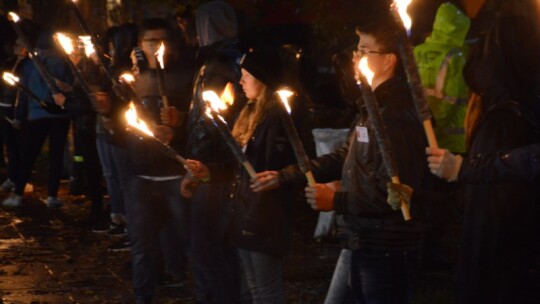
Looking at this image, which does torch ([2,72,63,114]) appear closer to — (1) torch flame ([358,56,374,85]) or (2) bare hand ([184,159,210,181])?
(2) bare hand ([184,159,210,181])

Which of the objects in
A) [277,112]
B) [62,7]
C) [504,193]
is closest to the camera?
[504,193]

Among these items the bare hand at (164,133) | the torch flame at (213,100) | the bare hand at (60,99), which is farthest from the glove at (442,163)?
the bare hand at (60,99)

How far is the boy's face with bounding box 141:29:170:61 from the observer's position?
8227 millimetres

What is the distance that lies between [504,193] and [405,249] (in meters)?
0.56

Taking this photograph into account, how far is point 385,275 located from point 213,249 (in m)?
2.23

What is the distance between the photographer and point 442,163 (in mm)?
4793

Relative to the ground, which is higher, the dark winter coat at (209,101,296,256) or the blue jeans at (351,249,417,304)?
the dark winter coat at (209,101,296,256)

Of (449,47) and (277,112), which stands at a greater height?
(449,47)

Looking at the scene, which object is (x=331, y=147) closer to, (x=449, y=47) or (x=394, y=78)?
(x=449, y=47)

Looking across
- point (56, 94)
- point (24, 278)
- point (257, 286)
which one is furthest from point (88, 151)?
point (257, 286)

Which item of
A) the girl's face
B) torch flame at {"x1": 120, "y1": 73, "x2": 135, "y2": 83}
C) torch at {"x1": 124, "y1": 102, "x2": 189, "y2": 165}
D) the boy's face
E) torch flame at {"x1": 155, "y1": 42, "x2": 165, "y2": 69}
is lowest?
torch at {"x1": 124, "y1": 102, "x2": 189, "y2": 165}

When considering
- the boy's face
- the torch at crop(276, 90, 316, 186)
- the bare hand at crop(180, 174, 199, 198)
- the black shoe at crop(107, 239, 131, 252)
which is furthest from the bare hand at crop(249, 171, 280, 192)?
the black shoe at crop(107, 239, 131, 252)

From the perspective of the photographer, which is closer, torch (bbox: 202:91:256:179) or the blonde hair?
torch (bbox: 202:91:256:179)

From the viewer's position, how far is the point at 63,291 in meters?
8.93
